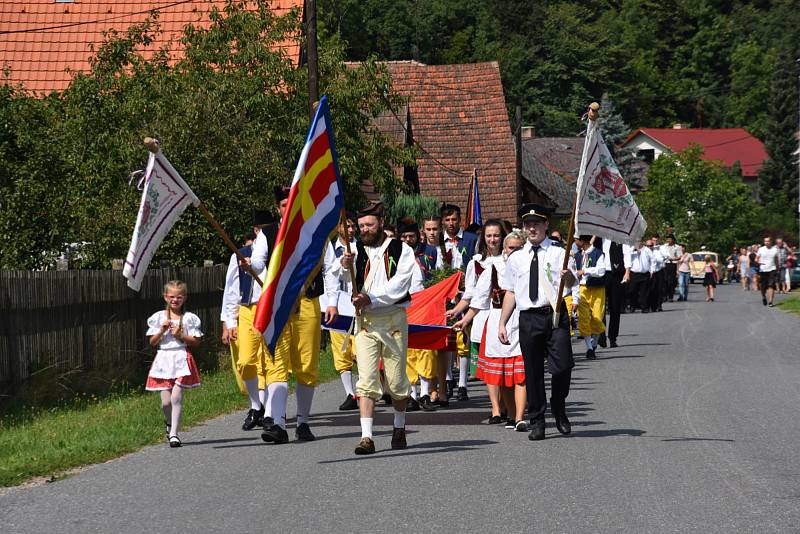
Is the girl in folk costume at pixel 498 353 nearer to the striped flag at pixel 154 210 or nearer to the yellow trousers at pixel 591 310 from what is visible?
the striped flag at pixel 154 210

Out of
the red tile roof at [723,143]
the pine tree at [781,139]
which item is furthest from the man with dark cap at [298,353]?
the red tile roof at [723,143]

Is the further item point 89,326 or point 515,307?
point 89,326

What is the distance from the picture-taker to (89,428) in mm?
12625

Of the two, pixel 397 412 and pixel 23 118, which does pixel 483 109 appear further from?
pixel 397 412

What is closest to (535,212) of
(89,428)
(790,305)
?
(89,428)

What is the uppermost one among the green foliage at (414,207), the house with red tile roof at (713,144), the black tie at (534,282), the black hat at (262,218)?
the house with red tile roof at (713,144)

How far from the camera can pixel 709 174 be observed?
89000 mm

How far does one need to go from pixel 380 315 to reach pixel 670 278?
35.3 m

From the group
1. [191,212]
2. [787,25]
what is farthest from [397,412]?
[787,25]

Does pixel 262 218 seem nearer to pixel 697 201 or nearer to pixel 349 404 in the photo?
pixel 349 404

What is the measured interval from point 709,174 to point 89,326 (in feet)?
252

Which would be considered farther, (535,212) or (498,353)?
(498,353)

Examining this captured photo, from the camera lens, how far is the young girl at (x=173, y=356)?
1127 centimetres

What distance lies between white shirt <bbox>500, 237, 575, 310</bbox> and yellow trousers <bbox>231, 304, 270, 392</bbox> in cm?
209
